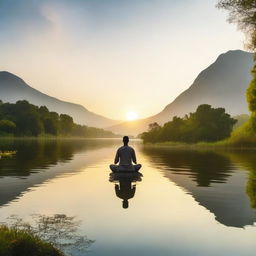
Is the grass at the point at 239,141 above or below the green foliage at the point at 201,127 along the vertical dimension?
below

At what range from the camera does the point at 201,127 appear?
120 metres

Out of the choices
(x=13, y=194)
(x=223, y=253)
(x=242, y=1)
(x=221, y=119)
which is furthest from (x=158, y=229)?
(x=221, y=119)

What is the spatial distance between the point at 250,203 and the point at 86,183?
12.2 m

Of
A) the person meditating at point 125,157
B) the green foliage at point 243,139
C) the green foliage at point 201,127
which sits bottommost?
the person meditating at point 125,157

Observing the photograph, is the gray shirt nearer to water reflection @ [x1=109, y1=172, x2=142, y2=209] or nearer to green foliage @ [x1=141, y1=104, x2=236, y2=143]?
water reflection @ [x1=109, y1=172, x2=142, y2=209]

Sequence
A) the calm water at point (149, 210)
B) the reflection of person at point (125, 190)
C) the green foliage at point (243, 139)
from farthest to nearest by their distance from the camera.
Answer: the green foliage at point (243, 139), the reflection of person at point (125, 190), the calm water at point (149, 210)

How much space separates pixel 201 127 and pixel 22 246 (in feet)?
374

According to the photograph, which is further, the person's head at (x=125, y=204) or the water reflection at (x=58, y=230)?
the person's head at (x=125, y=204)

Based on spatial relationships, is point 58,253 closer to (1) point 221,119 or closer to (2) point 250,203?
(2) point 250,203

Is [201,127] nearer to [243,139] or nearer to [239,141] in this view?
[239,141]

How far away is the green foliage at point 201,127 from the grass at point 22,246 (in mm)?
109245

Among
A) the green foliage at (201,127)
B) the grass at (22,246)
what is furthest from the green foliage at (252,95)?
the green foliage at (201,127)

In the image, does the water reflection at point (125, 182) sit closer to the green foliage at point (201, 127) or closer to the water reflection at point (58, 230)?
the water reflection at point (58, 230)

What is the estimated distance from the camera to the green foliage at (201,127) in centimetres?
11588
